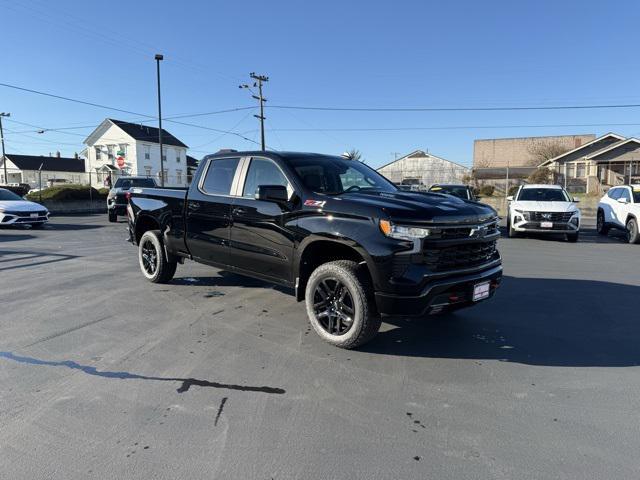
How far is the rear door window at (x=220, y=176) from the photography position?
5.66 m

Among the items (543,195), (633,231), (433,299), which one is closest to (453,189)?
(543,195)

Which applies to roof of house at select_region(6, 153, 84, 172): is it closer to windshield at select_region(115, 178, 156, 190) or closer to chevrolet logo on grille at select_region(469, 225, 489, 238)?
windshield at select_region(115, 178, 156, 190)

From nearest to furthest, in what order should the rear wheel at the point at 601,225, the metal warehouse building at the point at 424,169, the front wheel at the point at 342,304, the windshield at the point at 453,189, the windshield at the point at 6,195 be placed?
1. the front wheel at the point at 342,304
2. the rear wheel at the point at 601,225
3. the windshield at the point at 453,189
4. the windshield at the point at 6,195
5. the metal warehouse building at the point at 424,169

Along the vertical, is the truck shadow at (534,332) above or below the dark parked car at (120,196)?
below

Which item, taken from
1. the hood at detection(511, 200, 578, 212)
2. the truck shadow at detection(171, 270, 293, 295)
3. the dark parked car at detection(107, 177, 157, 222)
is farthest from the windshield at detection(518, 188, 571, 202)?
the dark parked car at detection(107, 177, 157, 222)

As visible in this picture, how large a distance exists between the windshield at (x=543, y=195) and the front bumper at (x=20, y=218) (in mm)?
15857

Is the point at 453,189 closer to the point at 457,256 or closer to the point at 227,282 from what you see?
the point at 227,282

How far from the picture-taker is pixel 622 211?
1323 centimetres

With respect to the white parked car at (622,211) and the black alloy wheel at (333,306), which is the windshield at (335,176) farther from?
the white parked car at (622,211)

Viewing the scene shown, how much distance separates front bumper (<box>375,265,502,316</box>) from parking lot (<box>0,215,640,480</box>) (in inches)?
19.1

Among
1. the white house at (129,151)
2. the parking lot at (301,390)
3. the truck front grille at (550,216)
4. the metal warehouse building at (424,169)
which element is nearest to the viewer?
the parking lot at (301,390)

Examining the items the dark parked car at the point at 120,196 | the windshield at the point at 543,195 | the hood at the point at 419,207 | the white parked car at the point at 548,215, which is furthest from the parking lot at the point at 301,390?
the dark parked car at the point at 120,196

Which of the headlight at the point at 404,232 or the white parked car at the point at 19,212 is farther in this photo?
the white parked car at the point at 19,212

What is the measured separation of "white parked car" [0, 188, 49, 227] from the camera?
14.9m
